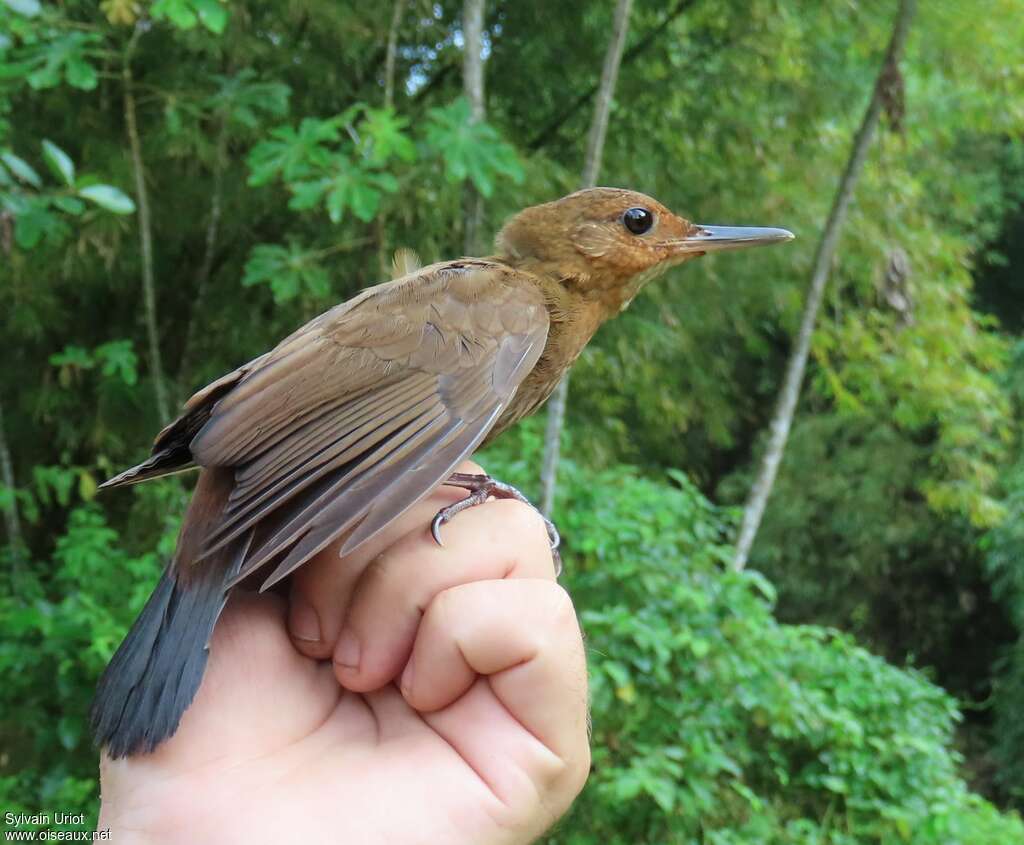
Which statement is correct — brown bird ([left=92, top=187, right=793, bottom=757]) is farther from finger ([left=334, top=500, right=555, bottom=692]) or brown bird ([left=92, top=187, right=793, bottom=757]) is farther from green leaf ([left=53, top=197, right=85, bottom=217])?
green leaf ([left=53, top=197, right=85, bottom=217])

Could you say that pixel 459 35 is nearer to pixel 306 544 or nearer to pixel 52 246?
pixel 52 246

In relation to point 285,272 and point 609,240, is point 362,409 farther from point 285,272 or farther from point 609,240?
point 285,272

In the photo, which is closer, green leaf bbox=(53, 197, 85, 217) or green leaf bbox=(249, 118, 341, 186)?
green leaf bbox=(53, 197, 85, 217)

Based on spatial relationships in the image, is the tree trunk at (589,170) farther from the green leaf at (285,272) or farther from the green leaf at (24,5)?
the green leaf at (24,5)

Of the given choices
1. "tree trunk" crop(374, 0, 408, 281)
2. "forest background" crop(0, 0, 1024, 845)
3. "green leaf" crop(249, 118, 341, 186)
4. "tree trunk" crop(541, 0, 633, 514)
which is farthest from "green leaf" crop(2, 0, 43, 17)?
"tree trunk" crop(541, 0, 633, 514)

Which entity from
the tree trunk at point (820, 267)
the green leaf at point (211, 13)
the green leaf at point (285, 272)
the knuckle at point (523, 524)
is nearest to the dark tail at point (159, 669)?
the knuckle at point (523, 524)

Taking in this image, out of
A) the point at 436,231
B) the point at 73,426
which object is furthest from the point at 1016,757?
the point at 73,426

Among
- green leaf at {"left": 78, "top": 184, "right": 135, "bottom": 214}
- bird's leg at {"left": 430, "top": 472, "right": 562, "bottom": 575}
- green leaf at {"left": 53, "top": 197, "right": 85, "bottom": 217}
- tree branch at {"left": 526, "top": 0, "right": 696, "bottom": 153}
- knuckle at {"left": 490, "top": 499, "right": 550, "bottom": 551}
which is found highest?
tree branch at {"left": 526, "top": 0, "right": 696, "bottom": 153}
